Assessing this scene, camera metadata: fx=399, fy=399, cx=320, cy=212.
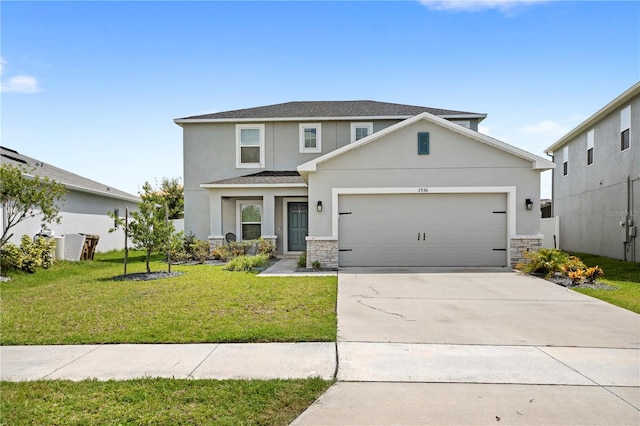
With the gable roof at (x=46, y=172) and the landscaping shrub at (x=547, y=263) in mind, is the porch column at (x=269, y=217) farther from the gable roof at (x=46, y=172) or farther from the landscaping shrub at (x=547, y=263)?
the landscaping shrub at (x=547, y=263)

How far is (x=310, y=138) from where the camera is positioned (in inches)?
705

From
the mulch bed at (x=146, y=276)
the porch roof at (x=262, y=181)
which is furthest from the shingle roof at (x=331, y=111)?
the mulch bed at (x=146, y=276)

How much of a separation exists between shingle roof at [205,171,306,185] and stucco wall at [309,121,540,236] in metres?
3.33

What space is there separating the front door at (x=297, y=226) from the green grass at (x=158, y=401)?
43.2 ft

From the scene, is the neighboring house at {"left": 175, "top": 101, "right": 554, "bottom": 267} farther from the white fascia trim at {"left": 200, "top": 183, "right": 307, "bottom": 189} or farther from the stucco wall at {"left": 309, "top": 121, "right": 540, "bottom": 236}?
the white fascia trim at {"left": 200, "top": 183, "right": 307, "bottom": 189}

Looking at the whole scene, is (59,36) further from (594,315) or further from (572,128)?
(572,128)

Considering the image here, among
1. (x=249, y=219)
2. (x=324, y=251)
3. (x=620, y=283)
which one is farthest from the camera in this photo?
(x=249, y=219)

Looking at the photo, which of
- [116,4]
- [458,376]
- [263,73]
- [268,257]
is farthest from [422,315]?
[263,73]

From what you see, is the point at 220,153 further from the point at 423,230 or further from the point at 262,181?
the point at 423,230

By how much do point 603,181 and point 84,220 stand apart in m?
23.4

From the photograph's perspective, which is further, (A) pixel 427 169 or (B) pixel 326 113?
(B) pixel 326 113

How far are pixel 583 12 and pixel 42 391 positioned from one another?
44.0ft

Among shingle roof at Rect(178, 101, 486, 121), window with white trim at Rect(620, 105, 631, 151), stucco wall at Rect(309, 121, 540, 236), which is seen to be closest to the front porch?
shingle roof at Rect(178, 101, 486, 121)


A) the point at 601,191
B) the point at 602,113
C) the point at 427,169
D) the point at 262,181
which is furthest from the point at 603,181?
the point at 262,181
